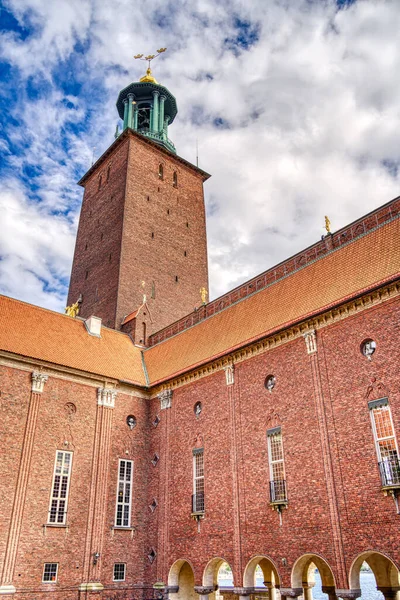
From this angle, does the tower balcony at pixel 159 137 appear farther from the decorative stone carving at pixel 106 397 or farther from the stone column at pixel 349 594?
Result: the stone column at pixel 349 594

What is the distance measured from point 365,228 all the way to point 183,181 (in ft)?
85.6

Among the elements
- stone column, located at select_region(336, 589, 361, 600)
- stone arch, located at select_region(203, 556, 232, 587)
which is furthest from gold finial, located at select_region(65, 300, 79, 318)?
stone column, located at select_region(336, 589, 361, 600)

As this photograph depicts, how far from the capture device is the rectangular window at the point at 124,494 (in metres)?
25.6

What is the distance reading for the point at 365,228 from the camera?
2198 centimetres

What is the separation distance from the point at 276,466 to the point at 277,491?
97 centimetres

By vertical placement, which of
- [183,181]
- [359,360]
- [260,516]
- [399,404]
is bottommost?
[260,516]

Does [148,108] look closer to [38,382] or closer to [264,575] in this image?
[38,382]

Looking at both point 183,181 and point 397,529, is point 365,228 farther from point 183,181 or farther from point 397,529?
point 183,181

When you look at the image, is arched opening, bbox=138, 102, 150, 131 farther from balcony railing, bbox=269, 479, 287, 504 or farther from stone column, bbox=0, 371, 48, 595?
balcony railing, bbox=269, 479, 287, 504

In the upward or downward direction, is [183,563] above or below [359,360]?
below

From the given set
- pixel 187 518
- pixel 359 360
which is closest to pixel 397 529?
pixel 359 360

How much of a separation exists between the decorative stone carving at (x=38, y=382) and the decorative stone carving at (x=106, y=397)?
3176 mm

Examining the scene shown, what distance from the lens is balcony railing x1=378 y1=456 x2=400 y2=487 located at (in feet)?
53.7

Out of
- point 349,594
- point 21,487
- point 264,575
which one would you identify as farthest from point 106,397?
point 349,594
